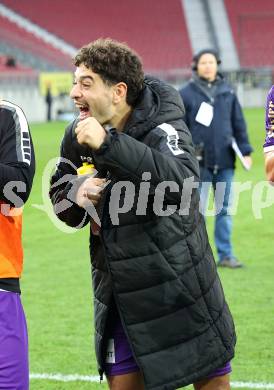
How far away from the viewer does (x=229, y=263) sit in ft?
31.0

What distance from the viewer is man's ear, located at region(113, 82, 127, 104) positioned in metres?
3.51

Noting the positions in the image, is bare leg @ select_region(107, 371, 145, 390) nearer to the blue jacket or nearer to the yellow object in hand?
the yellow object in hand

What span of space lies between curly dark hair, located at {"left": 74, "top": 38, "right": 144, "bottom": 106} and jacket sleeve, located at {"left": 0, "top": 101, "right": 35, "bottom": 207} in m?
0.38

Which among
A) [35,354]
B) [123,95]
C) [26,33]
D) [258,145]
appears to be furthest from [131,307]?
[26,33]

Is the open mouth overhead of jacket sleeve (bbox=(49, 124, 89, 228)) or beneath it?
overhead

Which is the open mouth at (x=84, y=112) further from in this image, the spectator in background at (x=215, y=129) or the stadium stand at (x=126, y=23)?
the stadium stand at (x=126, y=23)

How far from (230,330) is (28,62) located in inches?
→ 1649

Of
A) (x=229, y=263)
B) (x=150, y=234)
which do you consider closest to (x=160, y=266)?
(x=150, y=234)

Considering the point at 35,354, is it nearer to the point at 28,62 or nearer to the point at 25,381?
the point at 25,381

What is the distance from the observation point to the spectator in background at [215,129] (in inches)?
373

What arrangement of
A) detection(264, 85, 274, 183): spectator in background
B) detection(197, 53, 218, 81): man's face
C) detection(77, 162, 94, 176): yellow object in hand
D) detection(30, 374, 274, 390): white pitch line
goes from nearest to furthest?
detection(77, 162, 94, 176): yellow object in hand, detection(264, 85, 274, 183): spectator in background, detection(30, 374, 274, 390): white pitch line, detection(197, 53, 218, 81): man's face

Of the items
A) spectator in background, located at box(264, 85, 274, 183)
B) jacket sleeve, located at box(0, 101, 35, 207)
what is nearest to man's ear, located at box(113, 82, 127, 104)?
jacket sleeve, located at box(0, 101, 35, 207)

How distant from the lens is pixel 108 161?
3.24 metres

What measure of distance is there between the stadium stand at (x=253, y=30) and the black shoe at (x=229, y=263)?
127 feet
